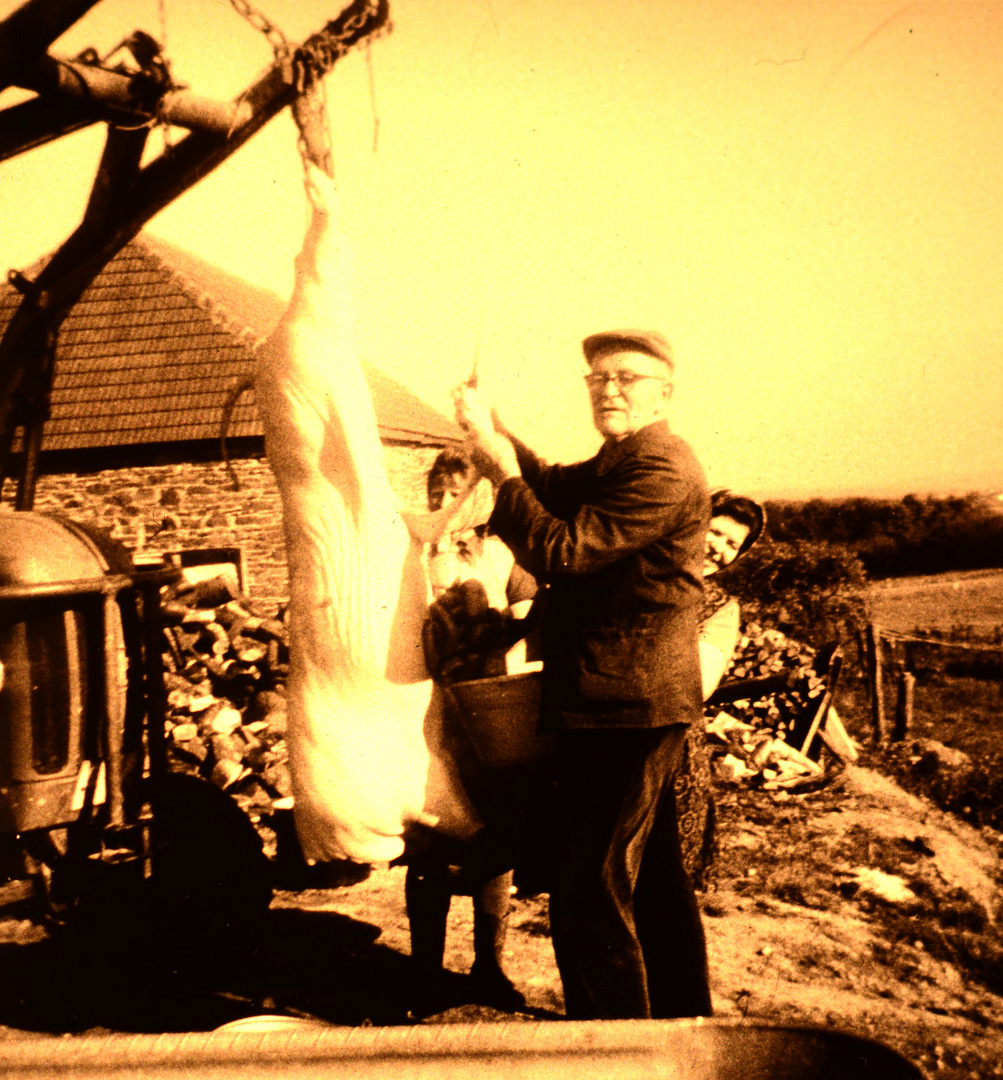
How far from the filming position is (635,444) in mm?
2283

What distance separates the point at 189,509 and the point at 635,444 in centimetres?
716

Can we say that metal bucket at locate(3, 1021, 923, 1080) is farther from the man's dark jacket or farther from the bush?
the bush

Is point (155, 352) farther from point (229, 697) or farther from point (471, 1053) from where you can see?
point (471, 1053)

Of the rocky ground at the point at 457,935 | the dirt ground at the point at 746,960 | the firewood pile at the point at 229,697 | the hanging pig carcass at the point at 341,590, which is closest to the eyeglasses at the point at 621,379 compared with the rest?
the hanging pig carcass at the point at 341,590

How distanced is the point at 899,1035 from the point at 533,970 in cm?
136

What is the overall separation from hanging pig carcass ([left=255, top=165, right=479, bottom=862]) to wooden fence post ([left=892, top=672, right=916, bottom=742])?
6.64 m

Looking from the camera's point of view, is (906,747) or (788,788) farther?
(906,747)

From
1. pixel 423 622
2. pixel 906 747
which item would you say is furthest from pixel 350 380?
pixel 906 747

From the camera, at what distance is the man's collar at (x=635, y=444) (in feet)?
7.46

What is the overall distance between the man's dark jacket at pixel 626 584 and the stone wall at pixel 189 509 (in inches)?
256

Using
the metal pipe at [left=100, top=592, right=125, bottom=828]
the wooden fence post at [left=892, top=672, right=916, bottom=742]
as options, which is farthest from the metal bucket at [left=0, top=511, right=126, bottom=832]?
the wooden fence post at [left=892, top=672, right=916, bottom=742]

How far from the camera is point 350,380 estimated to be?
2.18m

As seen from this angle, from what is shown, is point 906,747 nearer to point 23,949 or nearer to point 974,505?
point 974,505

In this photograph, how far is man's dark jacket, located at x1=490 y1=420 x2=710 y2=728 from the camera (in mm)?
2152
